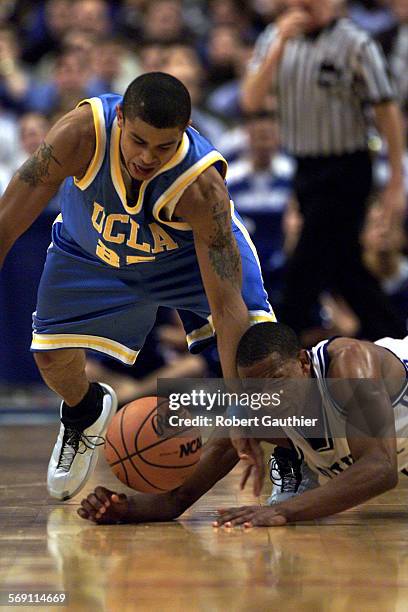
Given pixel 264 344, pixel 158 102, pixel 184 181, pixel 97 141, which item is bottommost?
pixel 264 344

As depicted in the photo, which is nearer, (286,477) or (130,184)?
(130,184)

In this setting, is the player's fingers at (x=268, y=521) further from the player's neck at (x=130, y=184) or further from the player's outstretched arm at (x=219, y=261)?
the player's neck at (x=130, y=184)

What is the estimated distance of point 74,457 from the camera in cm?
475

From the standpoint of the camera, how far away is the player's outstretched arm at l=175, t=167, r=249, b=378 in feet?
13.1

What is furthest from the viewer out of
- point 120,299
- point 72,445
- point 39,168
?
point 72,445

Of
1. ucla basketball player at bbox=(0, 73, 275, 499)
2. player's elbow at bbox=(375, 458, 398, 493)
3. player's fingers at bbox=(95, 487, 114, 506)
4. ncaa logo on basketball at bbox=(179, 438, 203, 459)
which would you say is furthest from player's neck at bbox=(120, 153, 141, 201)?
player's elbow at bbox=(375, 458, 398, 493)

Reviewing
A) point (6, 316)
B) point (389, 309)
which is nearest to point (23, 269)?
point (6, 316)

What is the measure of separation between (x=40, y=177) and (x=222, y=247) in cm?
66

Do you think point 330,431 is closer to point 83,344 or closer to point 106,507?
point 106,507

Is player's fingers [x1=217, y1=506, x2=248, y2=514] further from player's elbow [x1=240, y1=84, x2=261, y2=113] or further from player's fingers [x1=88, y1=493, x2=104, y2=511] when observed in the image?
player's elbow [x1=240, y1=84, x2=261, y2=113]

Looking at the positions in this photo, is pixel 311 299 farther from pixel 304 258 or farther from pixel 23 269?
pixel 23 269

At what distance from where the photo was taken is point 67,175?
13.4 ft

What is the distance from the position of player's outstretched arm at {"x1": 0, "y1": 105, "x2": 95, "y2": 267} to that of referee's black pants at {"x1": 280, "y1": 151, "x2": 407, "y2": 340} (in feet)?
9.77

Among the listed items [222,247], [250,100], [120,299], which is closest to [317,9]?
[250,100]
